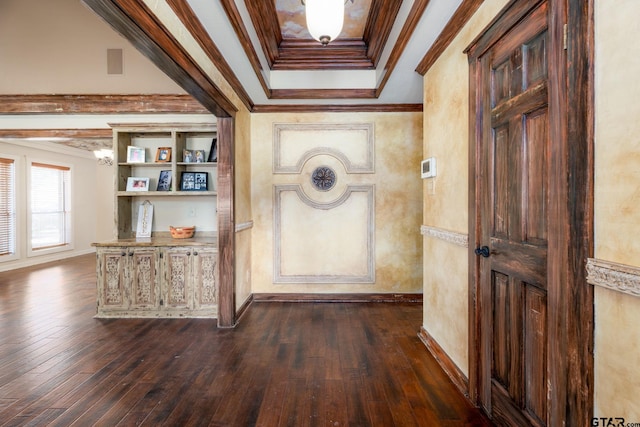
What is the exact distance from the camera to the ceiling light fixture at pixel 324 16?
6.12ft

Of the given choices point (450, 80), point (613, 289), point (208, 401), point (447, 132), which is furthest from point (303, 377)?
point (450, 80)

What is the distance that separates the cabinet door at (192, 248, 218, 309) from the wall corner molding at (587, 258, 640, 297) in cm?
328

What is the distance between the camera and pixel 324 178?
4.17 metres

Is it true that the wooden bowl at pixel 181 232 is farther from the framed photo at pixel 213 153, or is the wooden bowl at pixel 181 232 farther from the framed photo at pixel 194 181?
the framed photo at pixel 213 153

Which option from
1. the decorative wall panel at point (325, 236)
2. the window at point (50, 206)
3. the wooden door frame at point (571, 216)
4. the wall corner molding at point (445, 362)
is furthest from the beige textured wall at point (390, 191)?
the window at point (50, 206)

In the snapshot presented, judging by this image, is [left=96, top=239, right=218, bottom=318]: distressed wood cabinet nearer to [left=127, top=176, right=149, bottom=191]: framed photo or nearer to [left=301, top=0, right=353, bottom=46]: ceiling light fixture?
[left=127, top=176, right=149, bottom=191]: framed photo

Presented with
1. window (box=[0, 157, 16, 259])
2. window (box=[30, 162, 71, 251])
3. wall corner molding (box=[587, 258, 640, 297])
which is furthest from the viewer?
window (box=[30, 162, 71, 251])

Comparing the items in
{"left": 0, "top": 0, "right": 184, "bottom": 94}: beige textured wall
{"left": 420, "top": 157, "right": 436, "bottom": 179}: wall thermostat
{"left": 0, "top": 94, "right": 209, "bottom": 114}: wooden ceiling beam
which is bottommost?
{"left": 420, "top": 157, "right": 436, "bottom": 179}: wall thermostat

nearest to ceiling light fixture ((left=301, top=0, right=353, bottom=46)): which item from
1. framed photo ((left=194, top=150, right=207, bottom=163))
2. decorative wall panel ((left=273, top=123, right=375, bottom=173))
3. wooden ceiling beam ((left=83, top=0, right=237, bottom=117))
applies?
wooden ceiling beam ((left=83, top=0, right=237, bottom=117))

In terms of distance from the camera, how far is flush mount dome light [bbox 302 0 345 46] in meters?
1.87

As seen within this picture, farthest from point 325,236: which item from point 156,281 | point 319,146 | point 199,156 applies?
point 156,281

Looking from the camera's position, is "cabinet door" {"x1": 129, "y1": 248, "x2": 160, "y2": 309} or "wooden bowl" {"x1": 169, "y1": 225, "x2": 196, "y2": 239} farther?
"wooden bowl" {"x1": 169, "y1": 225, "x2": 196, "y2": 239}

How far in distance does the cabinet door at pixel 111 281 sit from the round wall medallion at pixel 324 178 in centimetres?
245

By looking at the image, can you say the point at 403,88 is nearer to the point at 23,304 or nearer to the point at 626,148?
the point at 626,148
